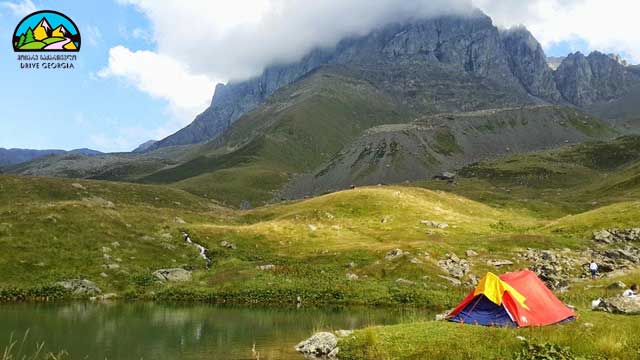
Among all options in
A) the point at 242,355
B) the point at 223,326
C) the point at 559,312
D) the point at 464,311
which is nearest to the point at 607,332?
the point at 559,312

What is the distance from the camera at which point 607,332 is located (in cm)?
2606

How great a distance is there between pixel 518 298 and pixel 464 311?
3542 mm

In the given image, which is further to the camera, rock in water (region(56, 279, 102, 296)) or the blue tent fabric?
rock in water (region(56, 279, 102, 296))

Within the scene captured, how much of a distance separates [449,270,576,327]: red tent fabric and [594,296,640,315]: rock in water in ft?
9.45

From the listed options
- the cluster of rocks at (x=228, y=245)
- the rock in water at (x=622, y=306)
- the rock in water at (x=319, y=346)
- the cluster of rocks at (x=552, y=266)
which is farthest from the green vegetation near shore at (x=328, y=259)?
the rock in water at (x=622, y=306)

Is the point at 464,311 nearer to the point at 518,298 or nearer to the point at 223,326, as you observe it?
the point at 518,298

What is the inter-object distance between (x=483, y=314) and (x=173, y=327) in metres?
22.7

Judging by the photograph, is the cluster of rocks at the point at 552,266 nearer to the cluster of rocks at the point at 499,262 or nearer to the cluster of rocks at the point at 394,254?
the cluster of rocks at the point at 499,262

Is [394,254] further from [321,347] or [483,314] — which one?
[321,347]

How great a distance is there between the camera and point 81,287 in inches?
2141

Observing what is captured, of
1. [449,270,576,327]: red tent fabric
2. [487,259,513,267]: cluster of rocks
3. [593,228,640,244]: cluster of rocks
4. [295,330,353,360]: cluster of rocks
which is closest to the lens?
[295,330,353,360]: cluster of rocks

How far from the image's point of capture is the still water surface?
103 ft

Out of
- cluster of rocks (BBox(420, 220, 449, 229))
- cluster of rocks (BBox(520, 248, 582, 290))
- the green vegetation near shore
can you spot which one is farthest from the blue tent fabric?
cluster of rocks (BBox(420, 220, 449, 229))

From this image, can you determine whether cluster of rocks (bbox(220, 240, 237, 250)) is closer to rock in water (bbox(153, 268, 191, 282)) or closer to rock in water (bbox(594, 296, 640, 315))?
rock in water (bbox(153, 268, 191, 282))
